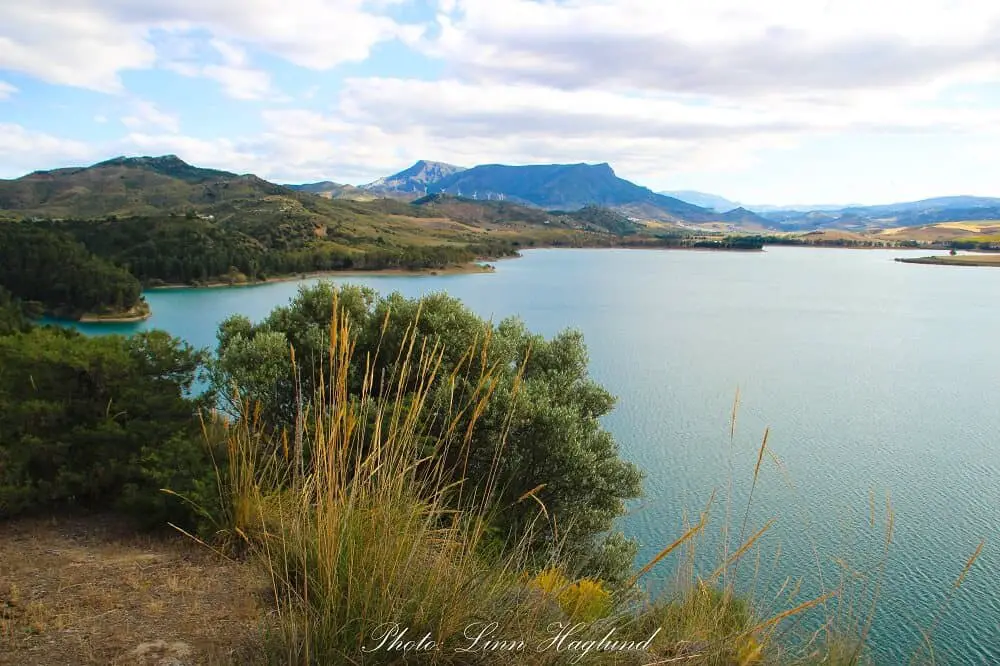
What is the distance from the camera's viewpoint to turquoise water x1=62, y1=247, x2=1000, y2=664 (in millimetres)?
13258

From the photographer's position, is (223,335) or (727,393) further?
(727,393)

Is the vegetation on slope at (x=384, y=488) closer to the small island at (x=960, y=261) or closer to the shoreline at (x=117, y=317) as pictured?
the shoreline at (x=117, y=317)

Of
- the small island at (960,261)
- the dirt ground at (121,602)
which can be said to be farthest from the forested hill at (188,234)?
the small island at (960,261)

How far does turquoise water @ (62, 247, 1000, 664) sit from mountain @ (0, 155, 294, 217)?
7816 centimetres

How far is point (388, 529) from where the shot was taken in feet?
8.46

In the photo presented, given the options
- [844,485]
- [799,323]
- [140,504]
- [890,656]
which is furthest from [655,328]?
[140,504]

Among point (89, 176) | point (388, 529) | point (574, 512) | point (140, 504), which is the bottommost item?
point (574, 512)

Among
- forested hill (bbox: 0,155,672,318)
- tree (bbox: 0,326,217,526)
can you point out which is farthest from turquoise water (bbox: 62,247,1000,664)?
forested hill (bbox: 0,155,672,318)

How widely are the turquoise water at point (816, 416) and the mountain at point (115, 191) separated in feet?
256

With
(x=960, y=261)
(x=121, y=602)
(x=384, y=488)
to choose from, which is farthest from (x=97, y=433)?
(x=960, y=261)

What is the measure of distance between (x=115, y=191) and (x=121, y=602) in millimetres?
157976

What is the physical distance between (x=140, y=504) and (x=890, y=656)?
439 inches

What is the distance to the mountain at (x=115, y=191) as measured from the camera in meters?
124

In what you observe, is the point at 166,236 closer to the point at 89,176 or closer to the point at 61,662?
the point at 61,662
